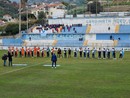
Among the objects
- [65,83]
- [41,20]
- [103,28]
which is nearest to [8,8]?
[41,20]

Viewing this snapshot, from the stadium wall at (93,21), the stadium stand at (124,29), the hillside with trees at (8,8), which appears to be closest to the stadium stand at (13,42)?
the stadium stand at (124,29)

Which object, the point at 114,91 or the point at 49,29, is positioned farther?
the point at 49,29

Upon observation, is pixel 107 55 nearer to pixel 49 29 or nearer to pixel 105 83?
pixel 105 83

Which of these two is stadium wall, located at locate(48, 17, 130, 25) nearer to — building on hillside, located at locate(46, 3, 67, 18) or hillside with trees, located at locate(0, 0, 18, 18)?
building on hillside, located at locate(46, 3, 67, 18)

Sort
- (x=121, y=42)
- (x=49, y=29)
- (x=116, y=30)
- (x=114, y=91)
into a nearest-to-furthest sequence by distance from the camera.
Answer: (x=114, y=91) → (x=121, y=42) → (x=116, y=30) → (x=49, y=29)

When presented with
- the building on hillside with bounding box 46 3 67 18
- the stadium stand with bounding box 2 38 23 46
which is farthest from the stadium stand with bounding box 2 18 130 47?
the building on hillside with bounding box 46 3 67 18

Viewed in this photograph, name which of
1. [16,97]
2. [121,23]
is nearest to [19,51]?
[16,97]

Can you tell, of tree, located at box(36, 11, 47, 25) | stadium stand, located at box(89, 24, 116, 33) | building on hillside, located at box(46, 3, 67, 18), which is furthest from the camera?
building on hillside, located at box(46, 3, 67, 18)

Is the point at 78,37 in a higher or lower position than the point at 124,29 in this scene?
lower

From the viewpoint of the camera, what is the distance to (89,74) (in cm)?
2500

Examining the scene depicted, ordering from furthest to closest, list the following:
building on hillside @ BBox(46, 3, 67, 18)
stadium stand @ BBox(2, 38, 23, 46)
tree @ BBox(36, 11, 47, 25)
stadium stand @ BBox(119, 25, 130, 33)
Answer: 1. building on hillside @ BBox(46, 3, 67, 18)
2. tree @ BBox(36, 11, 47, 25)
3. stadium stand @ BBox(119, 25, 130, 33)
4. stadium stand @ BBox(2, 38, 23, 46)

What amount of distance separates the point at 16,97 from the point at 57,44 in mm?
42975

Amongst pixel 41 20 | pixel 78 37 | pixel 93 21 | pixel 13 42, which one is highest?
pixel 41 20

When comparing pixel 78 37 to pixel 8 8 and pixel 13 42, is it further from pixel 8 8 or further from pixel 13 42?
pixel 8 8
